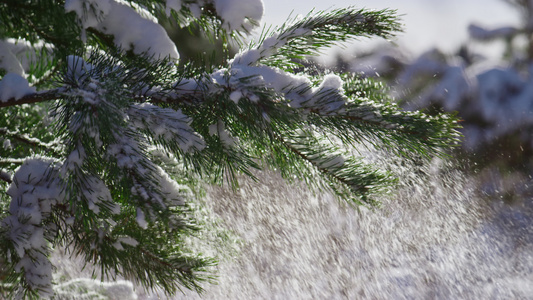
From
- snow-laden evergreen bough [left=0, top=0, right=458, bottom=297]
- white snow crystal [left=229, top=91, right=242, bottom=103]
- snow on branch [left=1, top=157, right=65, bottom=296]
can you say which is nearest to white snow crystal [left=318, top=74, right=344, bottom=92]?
snow-laden evergreen bough [left=0, top=0, right=458, bottom=297]

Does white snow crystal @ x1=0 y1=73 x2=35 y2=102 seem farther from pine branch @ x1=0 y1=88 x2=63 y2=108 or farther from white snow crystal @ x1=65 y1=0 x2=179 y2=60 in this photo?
white snow crystal @ x1=65 y1=0 x2=179 y2=60

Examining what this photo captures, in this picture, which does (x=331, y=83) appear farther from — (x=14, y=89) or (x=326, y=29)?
(x=14, y=89)

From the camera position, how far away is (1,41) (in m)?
1.52

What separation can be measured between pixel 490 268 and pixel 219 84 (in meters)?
4.66

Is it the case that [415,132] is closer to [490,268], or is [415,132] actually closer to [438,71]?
[490,268]

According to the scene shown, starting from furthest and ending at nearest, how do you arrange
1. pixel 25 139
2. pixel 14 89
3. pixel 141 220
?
pixel 25 139, pixel 14 89, pixel 141 220

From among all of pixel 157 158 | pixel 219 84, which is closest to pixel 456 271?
pixel 157 158

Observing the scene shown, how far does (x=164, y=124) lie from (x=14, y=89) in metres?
0.44

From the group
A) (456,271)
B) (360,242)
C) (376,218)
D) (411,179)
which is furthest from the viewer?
(411,179)

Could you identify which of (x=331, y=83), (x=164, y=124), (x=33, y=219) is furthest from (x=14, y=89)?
(x=331, y=83)

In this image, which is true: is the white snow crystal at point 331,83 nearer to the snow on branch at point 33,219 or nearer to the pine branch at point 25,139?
the snow on branch at point 33,219

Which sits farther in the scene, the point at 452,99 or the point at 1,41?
the point at 452,99

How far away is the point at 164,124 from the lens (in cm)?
91

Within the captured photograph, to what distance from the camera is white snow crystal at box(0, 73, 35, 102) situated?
3.54 feet
